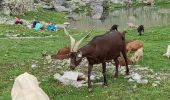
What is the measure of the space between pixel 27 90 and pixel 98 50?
6.69 meters

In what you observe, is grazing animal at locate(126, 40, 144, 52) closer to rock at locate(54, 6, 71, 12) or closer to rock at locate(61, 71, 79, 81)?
rock at locate(61, 71, 79, 81)

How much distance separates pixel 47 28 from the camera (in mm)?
52750

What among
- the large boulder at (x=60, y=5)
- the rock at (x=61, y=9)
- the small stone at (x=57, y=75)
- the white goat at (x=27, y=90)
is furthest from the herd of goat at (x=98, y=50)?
the large boulder at (x=60, y=5)

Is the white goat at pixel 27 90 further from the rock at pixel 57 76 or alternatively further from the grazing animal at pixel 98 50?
the rock at pixel 57 76

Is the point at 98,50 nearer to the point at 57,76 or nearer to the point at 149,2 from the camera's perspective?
the point at 57,76

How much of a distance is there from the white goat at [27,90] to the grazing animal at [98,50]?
14.2 feet

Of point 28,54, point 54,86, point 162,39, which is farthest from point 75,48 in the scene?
point 162,39

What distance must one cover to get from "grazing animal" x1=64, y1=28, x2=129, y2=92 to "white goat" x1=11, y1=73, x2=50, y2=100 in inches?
171

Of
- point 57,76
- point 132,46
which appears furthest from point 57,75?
point 132,46

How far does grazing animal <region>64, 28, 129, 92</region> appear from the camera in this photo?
58.9ft

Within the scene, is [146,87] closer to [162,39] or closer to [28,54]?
[28,54]

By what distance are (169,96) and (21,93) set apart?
7595 millimetres

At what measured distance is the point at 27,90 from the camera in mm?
12664

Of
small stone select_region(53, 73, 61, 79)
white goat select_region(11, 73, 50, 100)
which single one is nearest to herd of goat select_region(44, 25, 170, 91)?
small stone select_region(53, 73, 61, 79)
